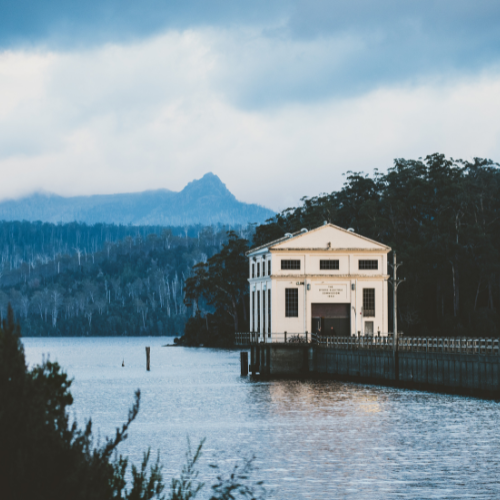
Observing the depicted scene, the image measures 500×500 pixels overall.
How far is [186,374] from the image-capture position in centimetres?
8919

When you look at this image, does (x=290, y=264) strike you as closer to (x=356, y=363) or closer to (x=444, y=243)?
(x=356, y=363)

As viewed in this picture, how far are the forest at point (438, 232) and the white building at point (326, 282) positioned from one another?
26354mm

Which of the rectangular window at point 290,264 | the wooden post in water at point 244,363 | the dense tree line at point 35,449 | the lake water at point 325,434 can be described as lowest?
the lake water at point 325,434

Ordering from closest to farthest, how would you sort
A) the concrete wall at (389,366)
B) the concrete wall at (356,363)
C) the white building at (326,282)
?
the concrete wall at (389,366), the concrete wall at (356,363), the white building at (326,282)

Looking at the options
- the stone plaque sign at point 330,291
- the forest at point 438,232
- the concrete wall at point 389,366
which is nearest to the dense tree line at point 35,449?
the concrete wall at point 389,366

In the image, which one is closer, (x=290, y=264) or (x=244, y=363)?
(x=290, y=264)

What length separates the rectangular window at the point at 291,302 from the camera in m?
76.7

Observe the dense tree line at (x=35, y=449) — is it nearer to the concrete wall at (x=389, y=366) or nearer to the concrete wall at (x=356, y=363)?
the concrete wall at (x=389, y=366)

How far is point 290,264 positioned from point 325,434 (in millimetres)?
38147

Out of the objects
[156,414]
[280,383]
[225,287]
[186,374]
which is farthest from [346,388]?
[225,287]

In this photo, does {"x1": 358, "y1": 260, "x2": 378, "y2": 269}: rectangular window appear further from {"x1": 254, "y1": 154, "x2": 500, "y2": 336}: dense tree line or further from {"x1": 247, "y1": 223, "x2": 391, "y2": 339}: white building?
{"x1": 254, "y1": 154, "x2": 500, "y2": 336}: dense tree line

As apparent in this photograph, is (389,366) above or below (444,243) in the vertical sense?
below

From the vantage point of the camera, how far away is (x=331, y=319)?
77875 mm

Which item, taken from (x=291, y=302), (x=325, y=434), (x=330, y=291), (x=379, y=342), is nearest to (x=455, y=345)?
(x=379, y=342)
